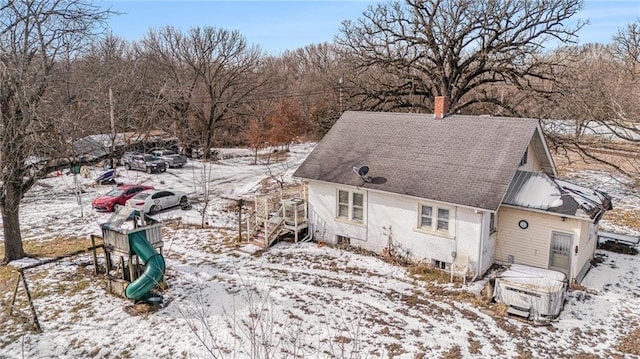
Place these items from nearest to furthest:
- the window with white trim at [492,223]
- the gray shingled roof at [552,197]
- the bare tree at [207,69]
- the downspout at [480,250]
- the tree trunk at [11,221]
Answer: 1. the gray shingled roof at [552,197]
2. the downspout at [480,250]
3. the window with white trim at [492,223]
4. the tree trunk at [11,221]
5. the bare tree at [207,69]

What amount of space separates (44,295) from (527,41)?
25.9m

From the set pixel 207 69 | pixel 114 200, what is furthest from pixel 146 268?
pixel 207 69

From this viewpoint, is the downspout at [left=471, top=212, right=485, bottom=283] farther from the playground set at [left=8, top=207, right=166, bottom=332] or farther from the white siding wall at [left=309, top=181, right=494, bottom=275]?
the playground set at [left=8, top=207, right=166, bottom=332]

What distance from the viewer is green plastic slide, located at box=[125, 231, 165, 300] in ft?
39.5

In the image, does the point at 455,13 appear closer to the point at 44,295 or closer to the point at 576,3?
the point at 576,3

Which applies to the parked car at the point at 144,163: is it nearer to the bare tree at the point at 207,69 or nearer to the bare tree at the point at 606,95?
the bare tree at the point at 207,69

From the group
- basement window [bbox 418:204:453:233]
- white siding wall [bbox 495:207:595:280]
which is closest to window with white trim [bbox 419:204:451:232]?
basement window [bbox 418:204:453:233]

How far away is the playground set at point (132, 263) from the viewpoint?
1198 cm

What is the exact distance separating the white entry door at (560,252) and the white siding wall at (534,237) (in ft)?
0.43

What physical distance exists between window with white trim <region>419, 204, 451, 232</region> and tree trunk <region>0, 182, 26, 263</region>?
578 inches

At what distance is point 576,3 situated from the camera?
22.6 metres

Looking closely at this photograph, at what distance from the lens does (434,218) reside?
49.2ft

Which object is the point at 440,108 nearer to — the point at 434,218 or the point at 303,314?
the point at 434,218

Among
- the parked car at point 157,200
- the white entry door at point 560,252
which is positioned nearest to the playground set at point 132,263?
the parked car at point 157,200
